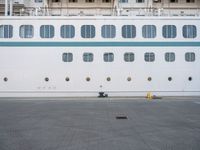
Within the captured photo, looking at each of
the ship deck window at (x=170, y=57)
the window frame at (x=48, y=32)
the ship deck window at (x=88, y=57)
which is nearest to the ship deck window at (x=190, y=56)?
the ship deck window at (x=170, y=57)

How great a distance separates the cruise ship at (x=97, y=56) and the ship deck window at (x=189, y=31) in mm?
82

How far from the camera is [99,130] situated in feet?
33.9

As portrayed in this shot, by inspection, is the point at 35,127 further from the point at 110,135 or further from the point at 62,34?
the point at 62,34

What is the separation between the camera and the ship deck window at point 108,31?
2294 cm

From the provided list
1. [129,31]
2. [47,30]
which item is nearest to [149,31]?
[129,31]

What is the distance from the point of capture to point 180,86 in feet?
74.8

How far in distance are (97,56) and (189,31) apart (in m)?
6.85

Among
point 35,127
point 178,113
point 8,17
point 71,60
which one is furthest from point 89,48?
point 35,127

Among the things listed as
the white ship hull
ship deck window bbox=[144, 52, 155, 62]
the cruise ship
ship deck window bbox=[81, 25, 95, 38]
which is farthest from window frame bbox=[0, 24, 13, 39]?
ship deck window bbox=[144, 52, 155, 62]

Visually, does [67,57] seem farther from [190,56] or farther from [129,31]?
[190,56]

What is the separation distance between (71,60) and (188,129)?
13375mm

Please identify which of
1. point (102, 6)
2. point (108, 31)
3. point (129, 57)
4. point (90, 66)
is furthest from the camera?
point (102, 6)

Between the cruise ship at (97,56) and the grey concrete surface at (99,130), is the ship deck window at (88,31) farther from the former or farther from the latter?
the grey concrete surface at (99,130)

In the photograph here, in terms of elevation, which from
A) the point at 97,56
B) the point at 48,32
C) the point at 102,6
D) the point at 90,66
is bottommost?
the point at 90,66
